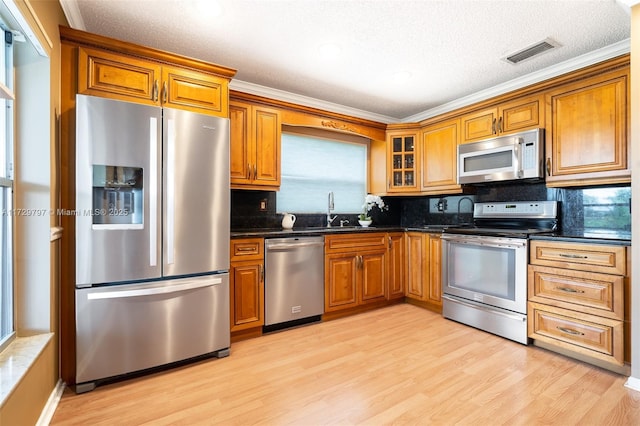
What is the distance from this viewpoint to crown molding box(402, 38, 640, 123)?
2.54 meters

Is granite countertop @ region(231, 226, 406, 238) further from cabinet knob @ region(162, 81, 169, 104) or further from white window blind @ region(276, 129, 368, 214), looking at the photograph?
cabinet knob @ region(162, 81, 169, 104)

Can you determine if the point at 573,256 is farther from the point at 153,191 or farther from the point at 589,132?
the point at 153,191

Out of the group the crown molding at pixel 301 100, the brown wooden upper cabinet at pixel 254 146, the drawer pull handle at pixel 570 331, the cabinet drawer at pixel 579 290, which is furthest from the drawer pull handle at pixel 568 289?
the crown molding at pixel 301 100

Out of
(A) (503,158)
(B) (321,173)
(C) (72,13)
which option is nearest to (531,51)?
(A) (503,158)

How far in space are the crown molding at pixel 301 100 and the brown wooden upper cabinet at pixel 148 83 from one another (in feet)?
2.60

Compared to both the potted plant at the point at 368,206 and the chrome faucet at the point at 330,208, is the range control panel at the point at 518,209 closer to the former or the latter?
the potted plant at the point at 368,206

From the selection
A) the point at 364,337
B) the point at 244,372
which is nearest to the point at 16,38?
the point at 244,372

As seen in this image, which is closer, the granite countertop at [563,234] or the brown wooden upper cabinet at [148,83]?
the brown wooden upper cabinet at [148,83]

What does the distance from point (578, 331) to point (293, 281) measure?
223cm

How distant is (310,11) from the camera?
210 cm

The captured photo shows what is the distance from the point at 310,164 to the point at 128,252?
2.27m

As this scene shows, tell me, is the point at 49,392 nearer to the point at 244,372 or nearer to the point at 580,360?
the point at 244,372

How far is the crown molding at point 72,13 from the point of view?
2.01 m

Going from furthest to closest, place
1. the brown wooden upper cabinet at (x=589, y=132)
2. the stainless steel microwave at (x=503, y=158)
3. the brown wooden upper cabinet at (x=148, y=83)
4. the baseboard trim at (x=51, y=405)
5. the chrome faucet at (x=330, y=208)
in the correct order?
the chrome faucet at (x=330, y=208) → the stainless steel microwave at (x=503, y=158) → the brown wooden upper cabinet at (x=589, y=132) → the brown wooden upper cabinet at (x=148, y=83) → the baseboard trim at (x=51, y=405)
